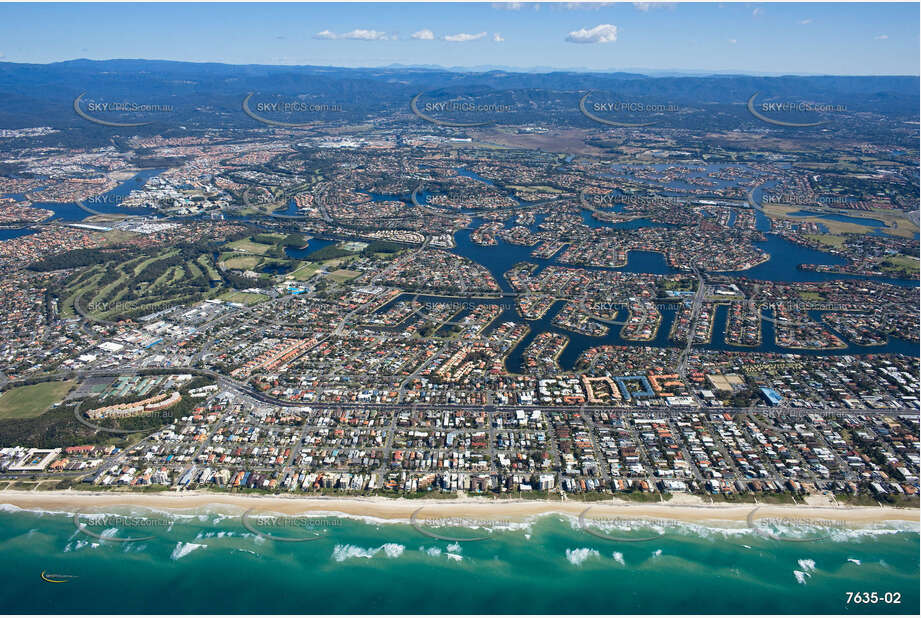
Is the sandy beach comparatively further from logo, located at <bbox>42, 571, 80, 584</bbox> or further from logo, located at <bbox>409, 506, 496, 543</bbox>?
logo, located at <bbox>42, 571, 80, 584</bbox>

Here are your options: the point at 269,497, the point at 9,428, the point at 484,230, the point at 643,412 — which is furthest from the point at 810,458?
the point at 484,230

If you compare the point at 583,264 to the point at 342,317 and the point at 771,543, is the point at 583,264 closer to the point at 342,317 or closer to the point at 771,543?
the point at 342,317

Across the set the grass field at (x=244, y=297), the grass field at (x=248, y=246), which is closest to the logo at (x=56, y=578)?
the grass field at (x=244, y=297)

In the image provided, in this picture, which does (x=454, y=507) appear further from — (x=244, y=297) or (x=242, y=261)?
(x=242, y=261)

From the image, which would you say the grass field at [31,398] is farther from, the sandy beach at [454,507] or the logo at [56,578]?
the logo at [56,578]

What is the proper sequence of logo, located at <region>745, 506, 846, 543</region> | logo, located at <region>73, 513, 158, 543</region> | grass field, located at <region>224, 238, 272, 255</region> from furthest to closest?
grass field, located at <region>224, 238, 272, 255</region> < logo, located at <region>73, 513, 158, 543</region> < logo, located at <region>745, 506, 846, 543</region>

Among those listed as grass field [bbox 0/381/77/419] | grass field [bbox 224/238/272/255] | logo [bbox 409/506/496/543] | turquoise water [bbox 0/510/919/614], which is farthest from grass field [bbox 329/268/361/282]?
logo [bbox 409/506/496/543]
